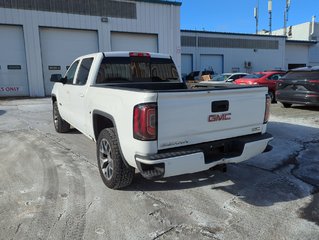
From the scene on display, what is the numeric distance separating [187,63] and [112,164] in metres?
27.7

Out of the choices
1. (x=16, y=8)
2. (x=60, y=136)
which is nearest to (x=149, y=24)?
(x=16, y=8)

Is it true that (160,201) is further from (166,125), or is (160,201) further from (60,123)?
(60,123)

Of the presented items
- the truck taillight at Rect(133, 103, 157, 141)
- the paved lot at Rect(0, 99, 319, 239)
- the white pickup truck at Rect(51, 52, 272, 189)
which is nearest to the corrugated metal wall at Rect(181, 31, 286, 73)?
the paved lot at Rect(0, 99, 319, 239)

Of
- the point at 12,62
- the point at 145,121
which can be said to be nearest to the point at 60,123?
the point at 145,121

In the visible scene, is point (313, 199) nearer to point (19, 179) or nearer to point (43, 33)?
point (19, 179)

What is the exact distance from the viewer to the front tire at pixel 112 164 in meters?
3.54

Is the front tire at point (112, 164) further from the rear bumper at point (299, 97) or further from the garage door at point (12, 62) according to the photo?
the garage door at point (12, 62)

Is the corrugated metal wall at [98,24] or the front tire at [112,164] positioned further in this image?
the corrugated metal wall at [98,24]

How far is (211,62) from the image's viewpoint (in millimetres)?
31531

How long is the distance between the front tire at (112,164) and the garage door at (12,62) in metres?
16.2

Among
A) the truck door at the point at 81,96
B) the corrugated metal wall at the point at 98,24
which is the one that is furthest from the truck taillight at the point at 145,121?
the corrugated metal wall at the point at 98,24

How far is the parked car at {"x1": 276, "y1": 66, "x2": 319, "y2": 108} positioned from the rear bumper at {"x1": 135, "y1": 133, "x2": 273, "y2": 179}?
695 cm

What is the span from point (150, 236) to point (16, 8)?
18.3 m

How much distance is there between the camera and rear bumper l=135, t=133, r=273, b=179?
2955mm
